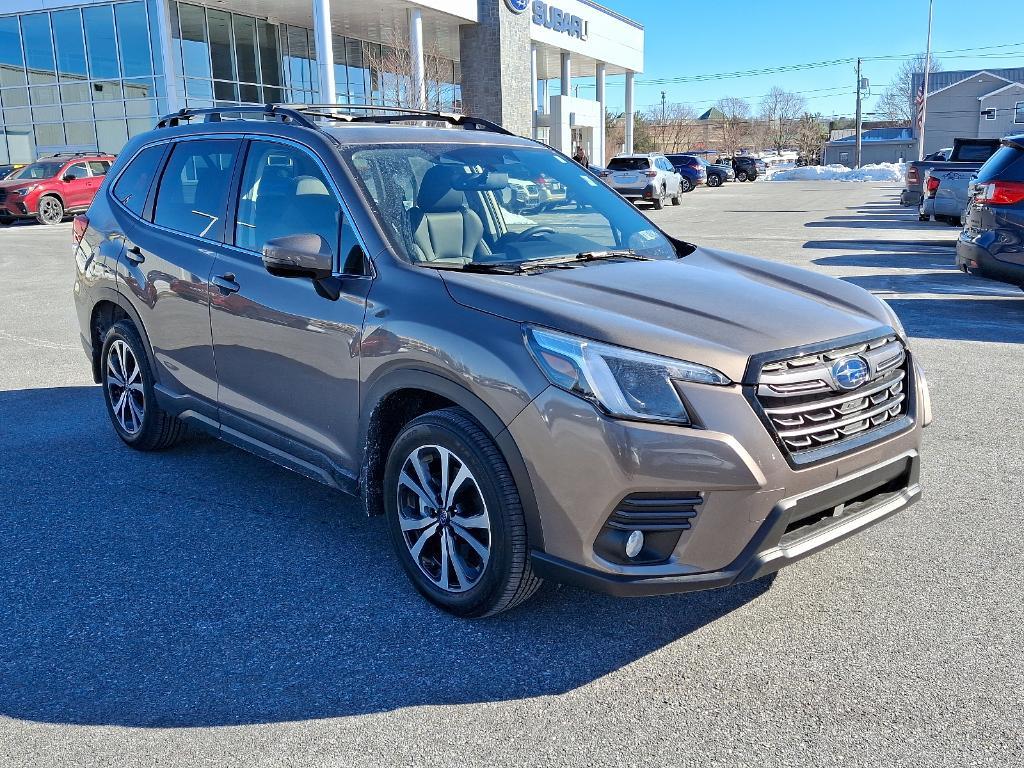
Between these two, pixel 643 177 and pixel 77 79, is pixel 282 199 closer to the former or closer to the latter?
pixel 643 177

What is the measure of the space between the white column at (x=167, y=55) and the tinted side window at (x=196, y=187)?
1200 inches

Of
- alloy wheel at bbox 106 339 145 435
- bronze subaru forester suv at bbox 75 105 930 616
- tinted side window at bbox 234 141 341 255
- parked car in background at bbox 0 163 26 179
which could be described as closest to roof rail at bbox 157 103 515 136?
bronze subaru forester suv at bbox 75 105 930 616

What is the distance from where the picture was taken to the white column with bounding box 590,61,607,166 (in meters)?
55.9

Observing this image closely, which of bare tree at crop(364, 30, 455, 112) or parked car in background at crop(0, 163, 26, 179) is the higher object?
bare tree at crop(364, 30, 455, 112)

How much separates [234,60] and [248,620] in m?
37.3

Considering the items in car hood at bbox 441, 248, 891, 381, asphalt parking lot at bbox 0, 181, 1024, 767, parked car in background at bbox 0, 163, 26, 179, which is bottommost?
asphalt parking lot at bbox 0, 181, 1024, 767

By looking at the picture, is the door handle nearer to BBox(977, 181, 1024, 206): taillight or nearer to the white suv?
BBox(977, 181, 1024, 206): taillight

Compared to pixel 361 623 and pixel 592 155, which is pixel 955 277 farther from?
pixel 592 155

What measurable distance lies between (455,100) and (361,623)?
138ft

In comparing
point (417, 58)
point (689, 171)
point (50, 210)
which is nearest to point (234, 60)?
point (417, 58)

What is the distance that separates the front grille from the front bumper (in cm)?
16

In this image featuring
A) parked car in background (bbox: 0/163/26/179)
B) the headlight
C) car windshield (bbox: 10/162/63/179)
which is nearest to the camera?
the headlight

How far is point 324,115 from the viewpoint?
15.0ft

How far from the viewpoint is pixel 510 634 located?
339cm
